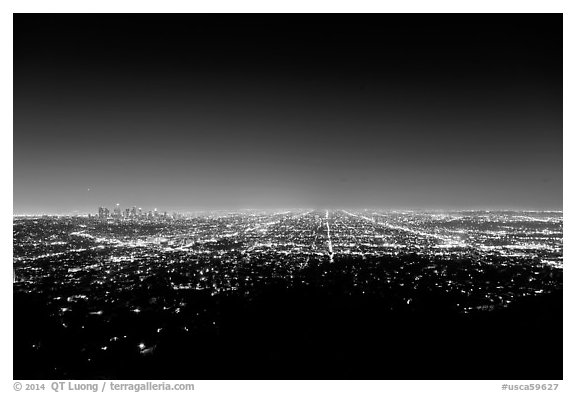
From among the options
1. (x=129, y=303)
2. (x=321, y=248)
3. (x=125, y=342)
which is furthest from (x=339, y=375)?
(x=321, y=248)

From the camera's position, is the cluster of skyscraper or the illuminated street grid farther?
the cluster of skyscraper

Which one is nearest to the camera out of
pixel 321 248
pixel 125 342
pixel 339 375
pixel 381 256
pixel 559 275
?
pixel 339 375

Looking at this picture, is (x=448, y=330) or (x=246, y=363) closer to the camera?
(x=246, y=363)

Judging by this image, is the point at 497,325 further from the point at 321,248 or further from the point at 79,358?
the point at 321,248

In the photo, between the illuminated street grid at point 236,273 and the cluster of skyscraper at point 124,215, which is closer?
the illuminated street grid at point 236,273

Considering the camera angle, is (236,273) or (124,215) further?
(124,215)

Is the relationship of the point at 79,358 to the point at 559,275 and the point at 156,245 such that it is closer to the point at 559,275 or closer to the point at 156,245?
the point at 559,275

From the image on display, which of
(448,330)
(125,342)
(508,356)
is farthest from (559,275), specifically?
(125,342)

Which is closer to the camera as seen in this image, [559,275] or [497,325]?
[497,325]

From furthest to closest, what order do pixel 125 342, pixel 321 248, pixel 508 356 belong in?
pixel 321 248 → pixel 125 342 → pixel 508 356
